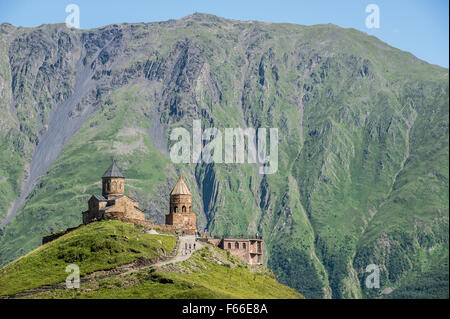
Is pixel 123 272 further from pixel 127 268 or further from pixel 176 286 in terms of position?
pixel 176 286

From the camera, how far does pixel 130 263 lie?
17200 centimetres

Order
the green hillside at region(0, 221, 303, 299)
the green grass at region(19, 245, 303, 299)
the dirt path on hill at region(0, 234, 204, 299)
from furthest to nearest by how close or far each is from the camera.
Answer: the dirt path on hill at region(0, 234, 204, 299), the green hillside at region(0, 221, 303, 299), the green grass at region(19, 245, 303, 299)

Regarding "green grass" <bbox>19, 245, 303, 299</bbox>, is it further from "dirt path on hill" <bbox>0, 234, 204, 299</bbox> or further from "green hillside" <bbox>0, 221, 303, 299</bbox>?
"dirt path on hill" <bbox>0, 234, 204, 299</bbox>

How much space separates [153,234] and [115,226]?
9.78m

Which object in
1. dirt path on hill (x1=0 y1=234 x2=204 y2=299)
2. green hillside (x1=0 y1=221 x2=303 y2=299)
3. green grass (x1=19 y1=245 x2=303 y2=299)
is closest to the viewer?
green grass (x1=19 y1=245 x2=303 y2=299)

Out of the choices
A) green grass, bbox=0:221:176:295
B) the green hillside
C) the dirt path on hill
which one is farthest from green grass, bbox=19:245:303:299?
green grass, bbox=0:221:176:295

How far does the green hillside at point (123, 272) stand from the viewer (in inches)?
6299

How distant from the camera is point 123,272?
556 feet

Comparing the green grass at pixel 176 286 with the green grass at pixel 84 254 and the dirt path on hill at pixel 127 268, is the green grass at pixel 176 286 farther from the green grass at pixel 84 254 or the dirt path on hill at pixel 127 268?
the green grass at pixel 84 254

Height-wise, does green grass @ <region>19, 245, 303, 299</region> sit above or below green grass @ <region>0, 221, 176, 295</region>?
below

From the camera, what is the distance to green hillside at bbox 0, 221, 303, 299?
16000 centimetres

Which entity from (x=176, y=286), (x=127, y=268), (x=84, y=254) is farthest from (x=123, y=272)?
(x=176, y=286)
